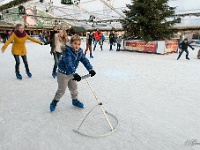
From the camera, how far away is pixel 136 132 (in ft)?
7.09

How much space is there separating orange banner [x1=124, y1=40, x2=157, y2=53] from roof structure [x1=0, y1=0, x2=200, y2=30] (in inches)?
402

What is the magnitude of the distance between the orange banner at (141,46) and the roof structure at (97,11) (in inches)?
402

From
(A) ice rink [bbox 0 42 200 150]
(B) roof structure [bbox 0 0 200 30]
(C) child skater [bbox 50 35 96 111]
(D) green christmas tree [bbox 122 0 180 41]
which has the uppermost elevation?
(B) roof structure [bbox 0 0 200 30]

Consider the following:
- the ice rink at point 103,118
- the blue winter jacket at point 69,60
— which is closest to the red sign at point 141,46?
the ice rink at point 103,118

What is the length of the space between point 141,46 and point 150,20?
6.03 ft

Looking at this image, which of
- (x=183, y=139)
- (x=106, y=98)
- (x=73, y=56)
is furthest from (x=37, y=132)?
(x=183, y=139)

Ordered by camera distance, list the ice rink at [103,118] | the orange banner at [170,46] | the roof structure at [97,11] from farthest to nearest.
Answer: the roof structure at [97,11], the orange banner at [170,46], the ice rink at [103,118]

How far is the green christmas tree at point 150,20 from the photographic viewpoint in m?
11.3

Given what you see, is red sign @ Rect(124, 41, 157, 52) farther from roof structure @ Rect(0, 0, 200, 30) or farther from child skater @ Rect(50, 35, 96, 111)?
roof structure @ Rect(0, 0, 200, 30)

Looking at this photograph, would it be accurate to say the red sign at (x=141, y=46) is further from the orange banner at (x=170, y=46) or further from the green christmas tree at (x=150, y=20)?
the orange banner at (x=170, y=46)

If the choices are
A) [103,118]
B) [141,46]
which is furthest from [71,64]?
[141,46]

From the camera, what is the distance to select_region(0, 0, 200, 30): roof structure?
62.2 ft

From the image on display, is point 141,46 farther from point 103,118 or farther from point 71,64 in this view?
point 71,64

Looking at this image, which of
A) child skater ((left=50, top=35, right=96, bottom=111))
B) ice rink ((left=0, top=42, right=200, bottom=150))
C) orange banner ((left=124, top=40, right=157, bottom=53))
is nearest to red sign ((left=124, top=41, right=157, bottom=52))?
orange banner ((left=124, top=40, right=157, bottom=53))
